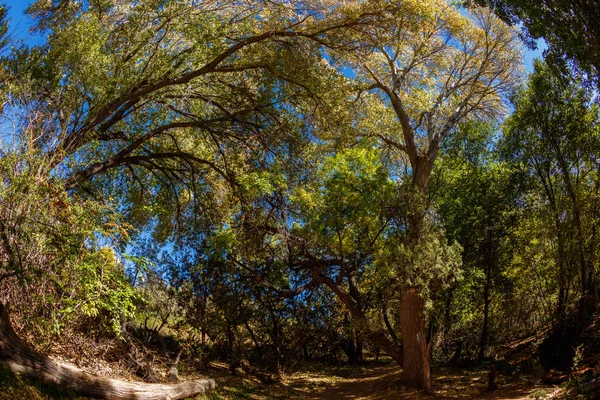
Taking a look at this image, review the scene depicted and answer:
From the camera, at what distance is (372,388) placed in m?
13.6

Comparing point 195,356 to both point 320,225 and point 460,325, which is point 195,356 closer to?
point 320,225

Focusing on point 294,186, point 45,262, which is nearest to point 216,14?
point 294,186

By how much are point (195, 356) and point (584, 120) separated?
459 inches

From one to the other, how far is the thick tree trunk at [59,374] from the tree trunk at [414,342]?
21.3 ft

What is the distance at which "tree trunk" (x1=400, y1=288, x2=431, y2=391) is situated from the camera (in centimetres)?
1231

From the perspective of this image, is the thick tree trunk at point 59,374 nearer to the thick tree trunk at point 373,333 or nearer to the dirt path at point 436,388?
the dirt path at point 436,388

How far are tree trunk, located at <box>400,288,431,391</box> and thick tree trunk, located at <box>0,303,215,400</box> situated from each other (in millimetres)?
6497

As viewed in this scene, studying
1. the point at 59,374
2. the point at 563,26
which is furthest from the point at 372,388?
the point at 563,26

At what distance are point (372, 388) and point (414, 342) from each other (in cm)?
208

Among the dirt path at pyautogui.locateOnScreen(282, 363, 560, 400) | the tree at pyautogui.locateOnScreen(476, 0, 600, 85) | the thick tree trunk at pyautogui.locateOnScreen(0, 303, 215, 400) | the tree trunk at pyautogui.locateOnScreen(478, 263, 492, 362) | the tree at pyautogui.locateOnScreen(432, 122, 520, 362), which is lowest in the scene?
the dirt path at pyautogui.locateOnScreen(282, 363, 560, 400)

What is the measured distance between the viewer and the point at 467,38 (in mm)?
15328

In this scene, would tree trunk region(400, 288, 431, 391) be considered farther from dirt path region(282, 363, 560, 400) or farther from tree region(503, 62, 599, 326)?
tree region(503, 62, 599, 326)

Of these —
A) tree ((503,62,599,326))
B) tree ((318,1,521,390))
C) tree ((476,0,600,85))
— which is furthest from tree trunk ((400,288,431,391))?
tree ((476,0,600,85))

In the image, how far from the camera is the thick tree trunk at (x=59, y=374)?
641 cm
